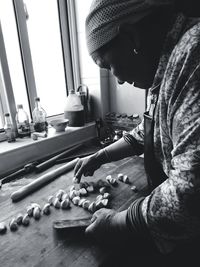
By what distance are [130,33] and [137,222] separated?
456 millimetres

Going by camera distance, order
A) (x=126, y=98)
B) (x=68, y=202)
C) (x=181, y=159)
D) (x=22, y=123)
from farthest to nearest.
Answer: (x=126, y=98) < (x=22, y=123) < (x=68, y=202) < (x=181, y=159)

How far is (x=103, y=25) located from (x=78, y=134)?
93 cm

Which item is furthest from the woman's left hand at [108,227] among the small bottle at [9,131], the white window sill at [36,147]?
the small bottle at [9,131]

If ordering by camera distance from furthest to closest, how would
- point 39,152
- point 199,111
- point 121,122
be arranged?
1. point 121,122
2. point 39,152
3. point 199,111

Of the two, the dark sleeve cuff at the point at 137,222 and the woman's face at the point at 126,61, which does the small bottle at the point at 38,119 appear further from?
the dark sleeve cuff at the point at 137,222

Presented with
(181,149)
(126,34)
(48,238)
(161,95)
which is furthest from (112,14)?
(48,238)

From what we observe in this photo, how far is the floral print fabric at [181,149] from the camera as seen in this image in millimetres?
366

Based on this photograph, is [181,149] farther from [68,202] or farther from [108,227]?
[68,202]

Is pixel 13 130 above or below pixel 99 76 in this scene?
below

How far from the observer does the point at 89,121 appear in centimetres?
158

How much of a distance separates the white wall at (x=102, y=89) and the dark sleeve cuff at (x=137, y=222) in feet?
3.41

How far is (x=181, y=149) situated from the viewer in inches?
15.3

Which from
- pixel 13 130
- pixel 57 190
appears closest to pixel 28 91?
pixel 13 130

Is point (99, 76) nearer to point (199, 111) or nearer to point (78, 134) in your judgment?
point (78, 134)
